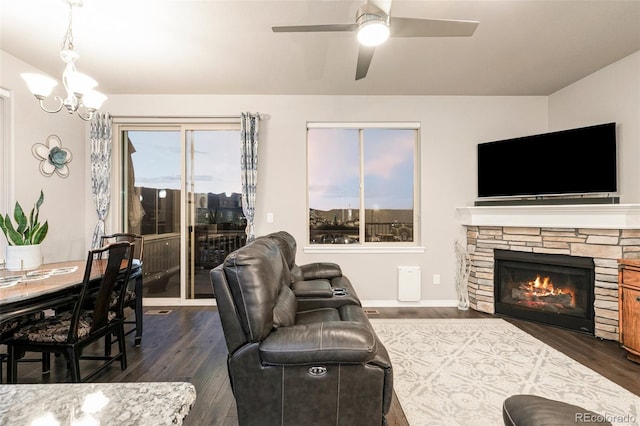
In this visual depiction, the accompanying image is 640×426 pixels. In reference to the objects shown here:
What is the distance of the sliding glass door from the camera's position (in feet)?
13.6

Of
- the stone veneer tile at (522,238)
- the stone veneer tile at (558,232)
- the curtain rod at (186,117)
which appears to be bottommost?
the stone veneer tile at (522,238)

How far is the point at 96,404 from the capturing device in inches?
21.0

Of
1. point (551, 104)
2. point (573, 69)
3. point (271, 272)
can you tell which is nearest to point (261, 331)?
point (271, 272)

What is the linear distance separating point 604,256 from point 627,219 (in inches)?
16.7

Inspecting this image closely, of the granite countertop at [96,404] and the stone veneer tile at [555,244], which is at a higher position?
the granite countertop at [96,404]

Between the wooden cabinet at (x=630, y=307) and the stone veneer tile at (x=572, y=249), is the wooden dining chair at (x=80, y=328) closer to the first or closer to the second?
the stone veneer tile at (x=572, y=249)

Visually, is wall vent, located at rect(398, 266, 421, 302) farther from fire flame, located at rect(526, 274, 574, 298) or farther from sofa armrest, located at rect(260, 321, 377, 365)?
sofa armrest, located at rect(260, 321, 377, 365)

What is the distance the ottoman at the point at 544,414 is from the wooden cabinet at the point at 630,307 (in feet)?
6.84

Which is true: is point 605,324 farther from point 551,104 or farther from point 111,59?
point 111,59

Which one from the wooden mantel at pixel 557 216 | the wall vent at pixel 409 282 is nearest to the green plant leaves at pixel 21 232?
the wall vent at pixel 409 282

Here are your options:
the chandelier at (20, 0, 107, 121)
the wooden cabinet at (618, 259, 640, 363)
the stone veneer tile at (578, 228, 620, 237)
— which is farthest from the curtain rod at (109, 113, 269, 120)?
the wooden cabinet at (618, 259, 640, 363)

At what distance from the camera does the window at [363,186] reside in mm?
4195

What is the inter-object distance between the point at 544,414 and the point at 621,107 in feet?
12.1

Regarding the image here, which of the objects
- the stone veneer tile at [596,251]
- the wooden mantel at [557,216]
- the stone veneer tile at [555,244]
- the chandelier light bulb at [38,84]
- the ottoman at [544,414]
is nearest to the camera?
the ottoman at [544,414]
